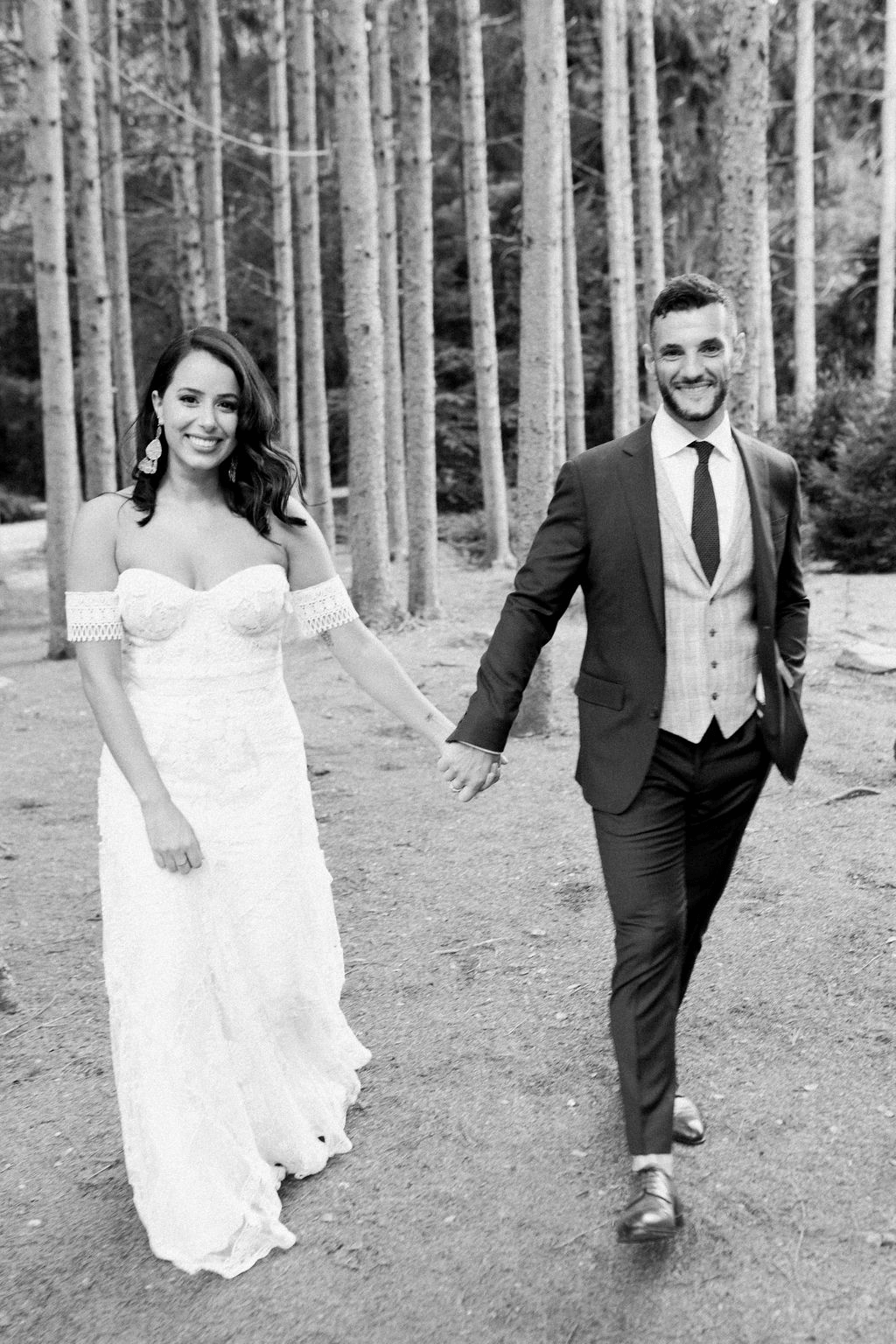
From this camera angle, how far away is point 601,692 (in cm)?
357

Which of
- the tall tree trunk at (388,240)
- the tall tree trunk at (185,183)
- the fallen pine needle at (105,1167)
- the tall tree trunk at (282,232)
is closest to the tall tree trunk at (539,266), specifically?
the fallen pine needle at (105,1167)

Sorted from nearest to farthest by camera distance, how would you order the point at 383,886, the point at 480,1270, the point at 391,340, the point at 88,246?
1. the point at 480,1270
2. the point at 383,886
3. the point at 88,246
4. the point at 391,340

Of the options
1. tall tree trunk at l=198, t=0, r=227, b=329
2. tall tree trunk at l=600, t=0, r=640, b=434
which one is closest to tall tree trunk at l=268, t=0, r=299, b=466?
tall tree trunk at l=198, t=0, r=227, b=329

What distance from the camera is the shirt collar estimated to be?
3.54 meters

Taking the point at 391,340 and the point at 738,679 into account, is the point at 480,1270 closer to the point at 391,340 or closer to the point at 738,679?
the point at 738,679

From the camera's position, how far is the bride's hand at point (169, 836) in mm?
3414

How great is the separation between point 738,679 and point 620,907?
0.66 meters

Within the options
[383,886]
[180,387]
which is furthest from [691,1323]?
[383,886]

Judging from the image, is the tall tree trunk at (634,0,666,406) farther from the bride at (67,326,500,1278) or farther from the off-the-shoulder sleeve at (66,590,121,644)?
the off-the-shoulder sleeve at (66,590,121,644)

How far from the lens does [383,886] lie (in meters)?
6.39

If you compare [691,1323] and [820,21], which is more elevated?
[820,21]

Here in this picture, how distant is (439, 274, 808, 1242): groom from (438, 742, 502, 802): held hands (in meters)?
0.15

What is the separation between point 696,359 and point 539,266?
567 centimetres

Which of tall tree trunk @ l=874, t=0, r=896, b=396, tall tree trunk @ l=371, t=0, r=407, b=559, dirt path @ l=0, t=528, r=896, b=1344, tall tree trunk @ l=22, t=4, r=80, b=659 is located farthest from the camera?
tall tree trunk @ l=874, t=0, r=896, b=396
